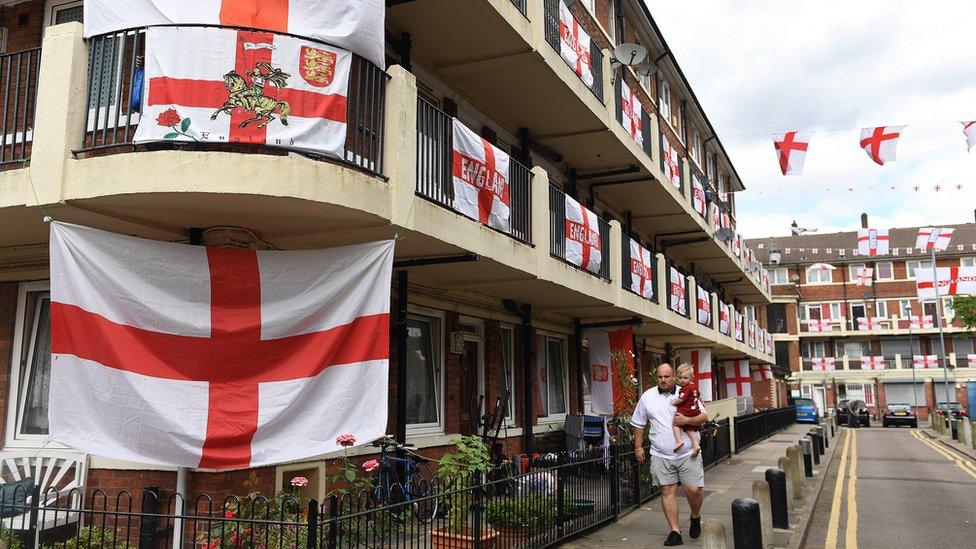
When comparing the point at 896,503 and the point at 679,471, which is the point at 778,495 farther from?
the point at 896,503

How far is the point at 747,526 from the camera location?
20.7 ft

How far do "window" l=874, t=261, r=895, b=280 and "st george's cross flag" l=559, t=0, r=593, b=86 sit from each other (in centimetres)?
5822

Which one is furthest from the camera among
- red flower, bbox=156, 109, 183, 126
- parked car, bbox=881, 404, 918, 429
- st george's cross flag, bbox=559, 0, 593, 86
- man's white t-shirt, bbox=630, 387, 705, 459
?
parked car, bbox=881, 404, 918, 429

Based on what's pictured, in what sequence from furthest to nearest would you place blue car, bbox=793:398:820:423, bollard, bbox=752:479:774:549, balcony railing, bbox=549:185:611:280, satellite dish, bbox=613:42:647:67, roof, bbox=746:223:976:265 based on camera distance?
roof, bbox=746:223:976:265 < blue car, bbox=793:398:820:423 < satellite dish, bbox=613:42:647:67 < balcony railing, bbox=549:185:611:280 < bollard, bbox=752:479:774:549

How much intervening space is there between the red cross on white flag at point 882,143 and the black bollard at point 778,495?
35.3 feet

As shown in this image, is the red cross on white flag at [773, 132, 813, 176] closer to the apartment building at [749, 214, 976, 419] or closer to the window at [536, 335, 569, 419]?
the window at [536, 335, 569, 419]

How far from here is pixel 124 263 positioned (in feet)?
20.0

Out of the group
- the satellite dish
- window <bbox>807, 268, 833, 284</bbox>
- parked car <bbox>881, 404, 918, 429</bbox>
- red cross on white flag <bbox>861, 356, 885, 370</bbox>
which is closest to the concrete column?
the satellite dish

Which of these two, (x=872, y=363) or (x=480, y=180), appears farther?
(x=872, y=363)

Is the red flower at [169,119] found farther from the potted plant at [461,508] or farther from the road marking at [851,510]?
the road marking at [851,510]

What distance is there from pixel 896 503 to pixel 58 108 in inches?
530

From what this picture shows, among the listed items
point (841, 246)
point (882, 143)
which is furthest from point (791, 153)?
point (841, 246)

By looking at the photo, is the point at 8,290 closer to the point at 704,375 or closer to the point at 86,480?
the point at 86,480

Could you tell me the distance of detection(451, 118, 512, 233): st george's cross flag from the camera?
8.62 m
